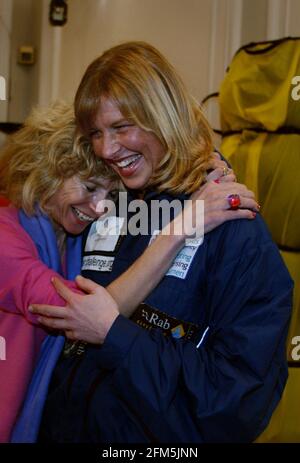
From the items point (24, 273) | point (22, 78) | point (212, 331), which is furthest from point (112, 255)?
point (22, 78)

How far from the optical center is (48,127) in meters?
1.54

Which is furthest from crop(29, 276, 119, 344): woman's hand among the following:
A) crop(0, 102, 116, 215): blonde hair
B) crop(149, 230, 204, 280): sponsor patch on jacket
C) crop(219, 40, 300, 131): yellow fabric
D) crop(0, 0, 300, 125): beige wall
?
crop(0, 0, 300, 125): beige wall

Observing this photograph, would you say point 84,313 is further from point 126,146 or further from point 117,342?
point 126,146

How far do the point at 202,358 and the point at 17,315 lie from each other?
47cm

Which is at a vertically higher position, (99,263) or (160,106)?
(160,106)

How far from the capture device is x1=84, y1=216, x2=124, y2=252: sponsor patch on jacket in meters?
1.43

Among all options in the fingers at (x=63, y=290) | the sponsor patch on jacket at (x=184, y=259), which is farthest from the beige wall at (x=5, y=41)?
the sponsor patch on jacket at (x=184, y=259)

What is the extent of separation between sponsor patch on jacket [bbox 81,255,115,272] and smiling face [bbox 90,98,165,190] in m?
0.17

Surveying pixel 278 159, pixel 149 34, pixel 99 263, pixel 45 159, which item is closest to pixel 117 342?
pixel 99 263

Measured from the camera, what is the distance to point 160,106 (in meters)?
1.27

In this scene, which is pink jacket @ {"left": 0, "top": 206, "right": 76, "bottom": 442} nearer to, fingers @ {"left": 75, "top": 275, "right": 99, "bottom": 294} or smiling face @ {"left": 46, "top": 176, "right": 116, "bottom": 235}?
fingers @ {"left": 75, "top": 275, "right": 99, "bottom": 294}

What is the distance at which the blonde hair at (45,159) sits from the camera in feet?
4.97

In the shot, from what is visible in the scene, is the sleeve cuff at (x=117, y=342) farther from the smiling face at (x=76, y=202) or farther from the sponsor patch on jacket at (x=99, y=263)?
the smiling face at (x=76, y=202)

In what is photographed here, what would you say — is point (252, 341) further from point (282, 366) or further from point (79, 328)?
point (79, 328)
